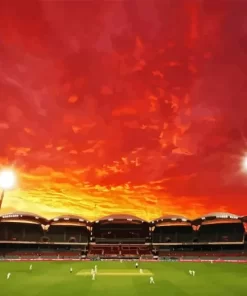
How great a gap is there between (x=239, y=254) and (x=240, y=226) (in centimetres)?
1831

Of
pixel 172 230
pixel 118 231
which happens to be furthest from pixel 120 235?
pixel 172 230

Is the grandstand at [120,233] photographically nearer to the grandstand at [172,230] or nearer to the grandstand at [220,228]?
the grandstand at [172,230]

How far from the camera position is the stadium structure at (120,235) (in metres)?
88.8

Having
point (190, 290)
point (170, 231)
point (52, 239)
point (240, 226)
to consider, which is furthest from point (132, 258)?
point (190, 290)

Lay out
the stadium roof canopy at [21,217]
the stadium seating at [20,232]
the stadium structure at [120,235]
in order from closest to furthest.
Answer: the stadium structure at [120,235], the stadium seating at [20,232], the stadium roof canopy at [21,217]

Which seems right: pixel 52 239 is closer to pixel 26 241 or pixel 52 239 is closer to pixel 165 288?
pixel 26 241

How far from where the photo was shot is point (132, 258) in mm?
73938

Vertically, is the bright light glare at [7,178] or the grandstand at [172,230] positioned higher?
the bright light glare at [7,178]

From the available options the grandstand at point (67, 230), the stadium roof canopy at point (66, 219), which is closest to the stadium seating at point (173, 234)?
the grandstand at point (67, 230)

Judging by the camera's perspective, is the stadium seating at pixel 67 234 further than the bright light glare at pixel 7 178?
Yes

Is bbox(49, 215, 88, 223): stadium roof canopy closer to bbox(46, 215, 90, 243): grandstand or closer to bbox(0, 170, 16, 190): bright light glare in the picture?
bbox(46, 215, 90, 243): grandstand

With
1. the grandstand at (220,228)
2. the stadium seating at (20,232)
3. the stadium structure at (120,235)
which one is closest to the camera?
the stadium structure at (120,235)

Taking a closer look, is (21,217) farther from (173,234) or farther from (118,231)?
(173,234)

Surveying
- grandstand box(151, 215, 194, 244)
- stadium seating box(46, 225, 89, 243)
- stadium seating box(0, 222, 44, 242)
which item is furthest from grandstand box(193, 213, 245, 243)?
stadium seating box(0, 222, 44, 242)
